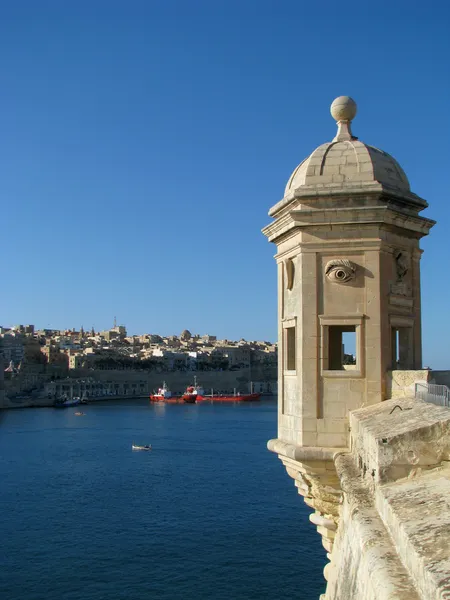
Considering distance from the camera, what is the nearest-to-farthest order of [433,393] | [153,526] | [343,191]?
1. [433,393]
2. [343,191]
3. [153,526]

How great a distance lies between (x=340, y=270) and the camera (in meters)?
5.50

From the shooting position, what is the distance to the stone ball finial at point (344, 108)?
6.18 m

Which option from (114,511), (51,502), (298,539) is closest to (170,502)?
(114,511)

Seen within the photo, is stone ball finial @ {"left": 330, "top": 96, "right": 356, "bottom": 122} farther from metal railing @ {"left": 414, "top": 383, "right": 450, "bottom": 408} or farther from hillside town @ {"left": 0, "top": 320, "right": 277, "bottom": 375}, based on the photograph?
hillside town @ {"left": 0, "top": 320, "right": 277, "bottom": 375}

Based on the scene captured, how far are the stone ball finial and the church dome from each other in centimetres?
28

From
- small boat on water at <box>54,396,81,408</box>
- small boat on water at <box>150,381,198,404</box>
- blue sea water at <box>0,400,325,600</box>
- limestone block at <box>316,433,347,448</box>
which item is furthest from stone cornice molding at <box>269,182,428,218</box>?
small boat on water at <box>150,381,198,404</box>

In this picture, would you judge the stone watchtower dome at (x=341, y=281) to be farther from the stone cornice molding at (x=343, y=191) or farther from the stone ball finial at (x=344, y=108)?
the stone ball finial at (x=344, y=108)

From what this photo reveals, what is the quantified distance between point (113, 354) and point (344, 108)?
139444 millimetres

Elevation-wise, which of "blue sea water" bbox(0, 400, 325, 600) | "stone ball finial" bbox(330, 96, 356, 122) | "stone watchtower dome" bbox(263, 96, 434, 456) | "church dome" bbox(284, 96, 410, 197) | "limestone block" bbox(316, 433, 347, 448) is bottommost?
"blue sea water" bbox(0, 400, 325, 600)

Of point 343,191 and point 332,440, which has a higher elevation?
point 343,191

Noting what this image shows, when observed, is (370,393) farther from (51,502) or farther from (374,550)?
(51,502)

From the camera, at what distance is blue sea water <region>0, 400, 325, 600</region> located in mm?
17938

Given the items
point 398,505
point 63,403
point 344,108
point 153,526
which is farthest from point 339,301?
point 63,403

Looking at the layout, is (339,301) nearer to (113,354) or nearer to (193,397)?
(193,397)
